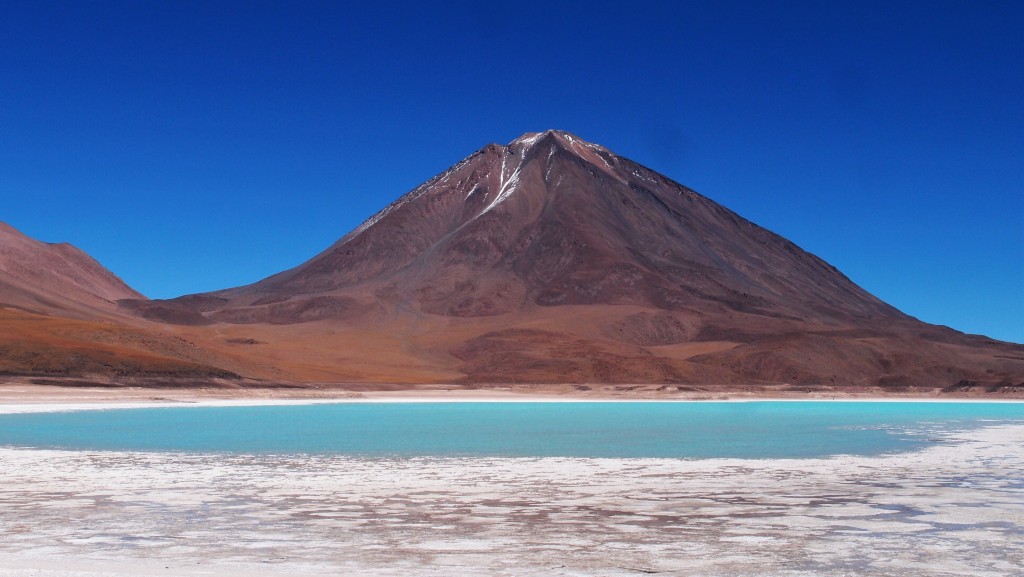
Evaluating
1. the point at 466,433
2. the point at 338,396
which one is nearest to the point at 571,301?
the point at 338,396

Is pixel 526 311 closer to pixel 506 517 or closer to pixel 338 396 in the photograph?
pixel 338 396

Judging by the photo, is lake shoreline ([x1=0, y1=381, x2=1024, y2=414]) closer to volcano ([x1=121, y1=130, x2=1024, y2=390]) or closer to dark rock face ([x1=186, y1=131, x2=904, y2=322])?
volcano ([x1=121, y1=130, x2=1024, y2=390])

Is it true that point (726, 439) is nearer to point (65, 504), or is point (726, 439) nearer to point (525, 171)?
point (65, 504)

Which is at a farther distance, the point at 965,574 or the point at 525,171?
the point at 525,171

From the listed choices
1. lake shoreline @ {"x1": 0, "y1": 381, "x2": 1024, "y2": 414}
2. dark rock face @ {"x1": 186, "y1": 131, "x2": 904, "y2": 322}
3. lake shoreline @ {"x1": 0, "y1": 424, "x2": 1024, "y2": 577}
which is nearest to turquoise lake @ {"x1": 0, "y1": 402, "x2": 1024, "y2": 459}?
lake shoreline @ {"x1": 0, "y1": 424, "x2": 1024, "y2": 577}

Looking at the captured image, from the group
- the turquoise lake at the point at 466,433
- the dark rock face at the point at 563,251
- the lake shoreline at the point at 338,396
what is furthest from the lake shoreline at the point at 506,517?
the dark rock face at the point at 563,251

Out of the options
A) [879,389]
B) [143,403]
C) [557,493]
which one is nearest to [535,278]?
[879,389]

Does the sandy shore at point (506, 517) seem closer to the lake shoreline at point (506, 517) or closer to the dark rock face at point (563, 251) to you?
the lake shoreline at point (506, 517)
